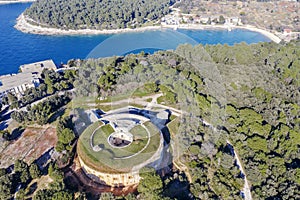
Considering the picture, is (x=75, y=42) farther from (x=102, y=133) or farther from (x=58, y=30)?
(x=102, y=133)

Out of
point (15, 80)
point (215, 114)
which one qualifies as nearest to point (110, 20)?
point (15, 80)

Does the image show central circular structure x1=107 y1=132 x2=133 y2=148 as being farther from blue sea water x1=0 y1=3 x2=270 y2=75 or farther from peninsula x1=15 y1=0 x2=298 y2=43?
peninsula x1=15 y1=0 x2=298 y2=43

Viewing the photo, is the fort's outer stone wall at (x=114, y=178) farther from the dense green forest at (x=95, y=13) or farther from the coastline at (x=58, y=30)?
the dense green forest at (x=95, y=13)

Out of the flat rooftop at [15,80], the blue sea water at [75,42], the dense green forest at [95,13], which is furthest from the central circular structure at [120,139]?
the dense green forest at [95,13]

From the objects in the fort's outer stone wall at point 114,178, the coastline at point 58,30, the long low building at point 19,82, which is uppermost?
the coastline at point 58,30

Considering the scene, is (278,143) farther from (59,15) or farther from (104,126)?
(59,15)

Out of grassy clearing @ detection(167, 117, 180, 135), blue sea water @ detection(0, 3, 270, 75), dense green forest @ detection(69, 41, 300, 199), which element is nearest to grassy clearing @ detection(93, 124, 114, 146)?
grassy clearing @ detection(167, 117, 180, 135)
